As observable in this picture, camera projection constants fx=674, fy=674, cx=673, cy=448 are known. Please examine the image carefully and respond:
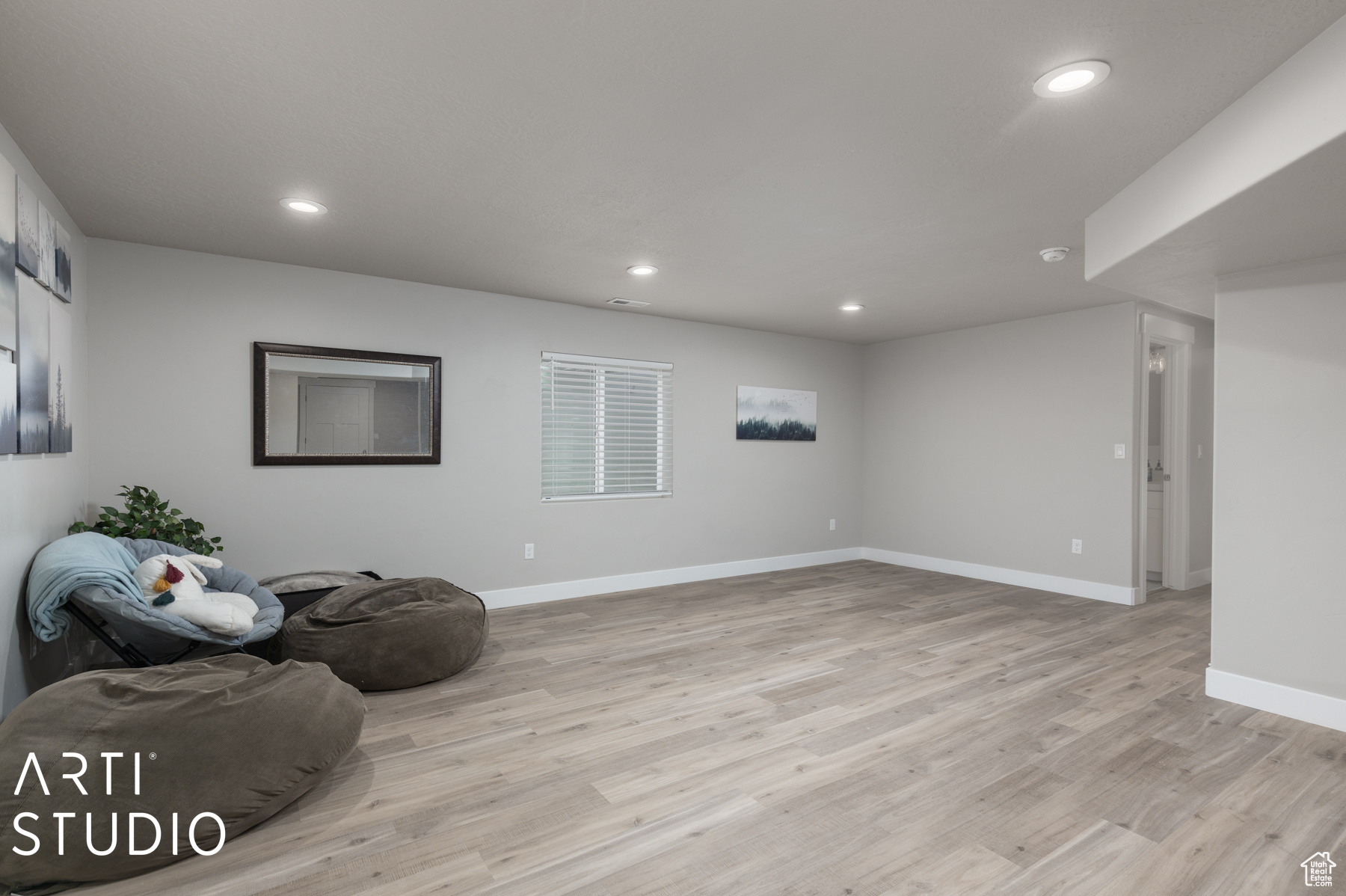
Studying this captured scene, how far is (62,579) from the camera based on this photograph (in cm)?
254

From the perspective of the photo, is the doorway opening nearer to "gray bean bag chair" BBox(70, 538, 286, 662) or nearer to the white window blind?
the white window blind

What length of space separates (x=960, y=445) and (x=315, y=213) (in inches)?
224

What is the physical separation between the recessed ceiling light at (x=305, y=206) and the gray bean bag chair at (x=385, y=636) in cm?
197

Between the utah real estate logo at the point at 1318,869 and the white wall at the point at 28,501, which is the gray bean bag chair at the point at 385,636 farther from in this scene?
the utah real estate logo at the point at 1318,869

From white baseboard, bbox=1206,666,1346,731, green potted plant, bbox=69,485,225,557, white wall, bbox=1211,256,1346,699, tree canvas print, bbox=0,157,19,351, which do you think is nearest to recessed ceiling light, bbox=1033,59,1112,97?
white wall, bbox=1211,256,1346,699

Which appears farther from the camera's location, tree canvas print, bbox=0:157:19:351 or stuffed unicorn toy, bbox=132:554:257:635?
stuffed unicorn toy, bbox=132:554:257:635

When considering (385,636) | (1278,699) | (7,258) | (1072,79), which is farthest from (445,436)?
(1278,699)

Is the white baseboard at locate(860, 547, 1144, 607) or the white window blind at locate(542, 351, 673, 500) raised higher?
the white window blind at locate(542, 351, 673, 500)

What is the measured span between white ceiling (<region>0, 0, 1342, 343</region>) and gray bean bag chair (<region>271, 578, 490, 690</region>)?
2.00 metres

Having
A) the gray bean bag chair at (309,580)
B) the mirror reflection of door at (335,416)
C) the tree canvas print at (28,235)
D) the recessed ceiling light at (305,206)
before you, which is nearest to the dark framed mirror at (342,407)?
the mirror reflection of door at (335,416)

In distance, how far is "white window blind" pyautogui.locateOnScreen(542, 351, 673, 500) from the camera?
5465mm

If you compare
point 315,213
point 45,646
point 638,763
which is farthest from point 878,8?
point 45,646

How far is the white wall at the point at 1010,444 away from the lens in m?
5.41

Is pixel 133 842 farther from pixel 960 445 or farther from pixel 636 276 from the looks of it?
pixel 960 445
